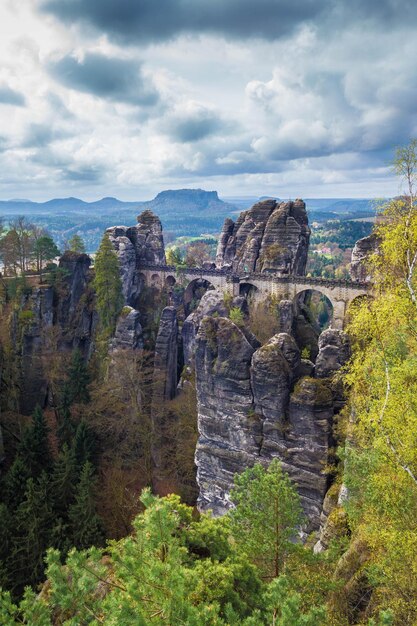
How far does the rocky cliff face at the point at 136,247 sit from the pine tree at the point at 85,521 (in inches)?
1092

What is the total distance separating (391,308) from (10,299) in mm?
43179

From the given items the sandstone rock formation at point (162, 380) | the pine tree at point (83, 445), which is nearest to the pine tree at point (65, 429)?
the pine tree at point (83, 445)

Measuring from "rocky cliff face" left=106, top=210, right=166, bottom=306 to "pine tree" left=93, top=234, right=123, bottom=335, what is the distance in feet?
13.7

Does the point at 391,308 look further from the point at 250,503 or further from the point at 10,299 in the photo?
the point at 10,299

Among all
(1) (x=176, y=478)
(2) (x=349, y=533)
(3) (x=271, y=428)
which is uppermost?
(3) (x=271, y=428)

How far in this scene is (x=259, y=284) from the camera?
164 feet

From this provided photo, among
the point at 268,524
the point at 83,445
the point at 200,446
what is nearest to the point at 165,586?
the point at 268,524

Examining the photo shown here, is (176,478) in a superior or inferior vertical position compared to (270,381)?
inferior

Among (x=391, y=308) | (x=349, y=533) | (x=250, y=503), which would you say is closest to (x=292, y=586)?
(x=250, y=503)

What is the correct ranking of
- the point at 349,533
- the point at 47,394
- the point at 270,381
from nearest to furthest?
the point at 349,533 → the point at 270,381 → the point at 47,394

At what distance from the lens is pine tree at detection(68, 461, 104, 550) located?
2525cm

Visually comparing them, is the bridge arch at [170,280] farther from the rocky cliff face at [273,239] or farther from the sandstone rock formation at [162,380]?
the sandstone rock formation at [162,380]

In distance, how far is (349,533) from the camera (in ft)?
54.0

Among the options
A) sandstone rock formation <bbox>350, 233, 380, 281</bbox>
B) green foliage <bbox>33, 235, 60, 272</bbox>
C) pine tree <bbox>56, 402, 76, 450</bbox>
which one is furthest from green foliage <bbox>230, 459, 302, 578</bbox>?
green foliage <bbox>33, 235, 60, 272</bbox>
